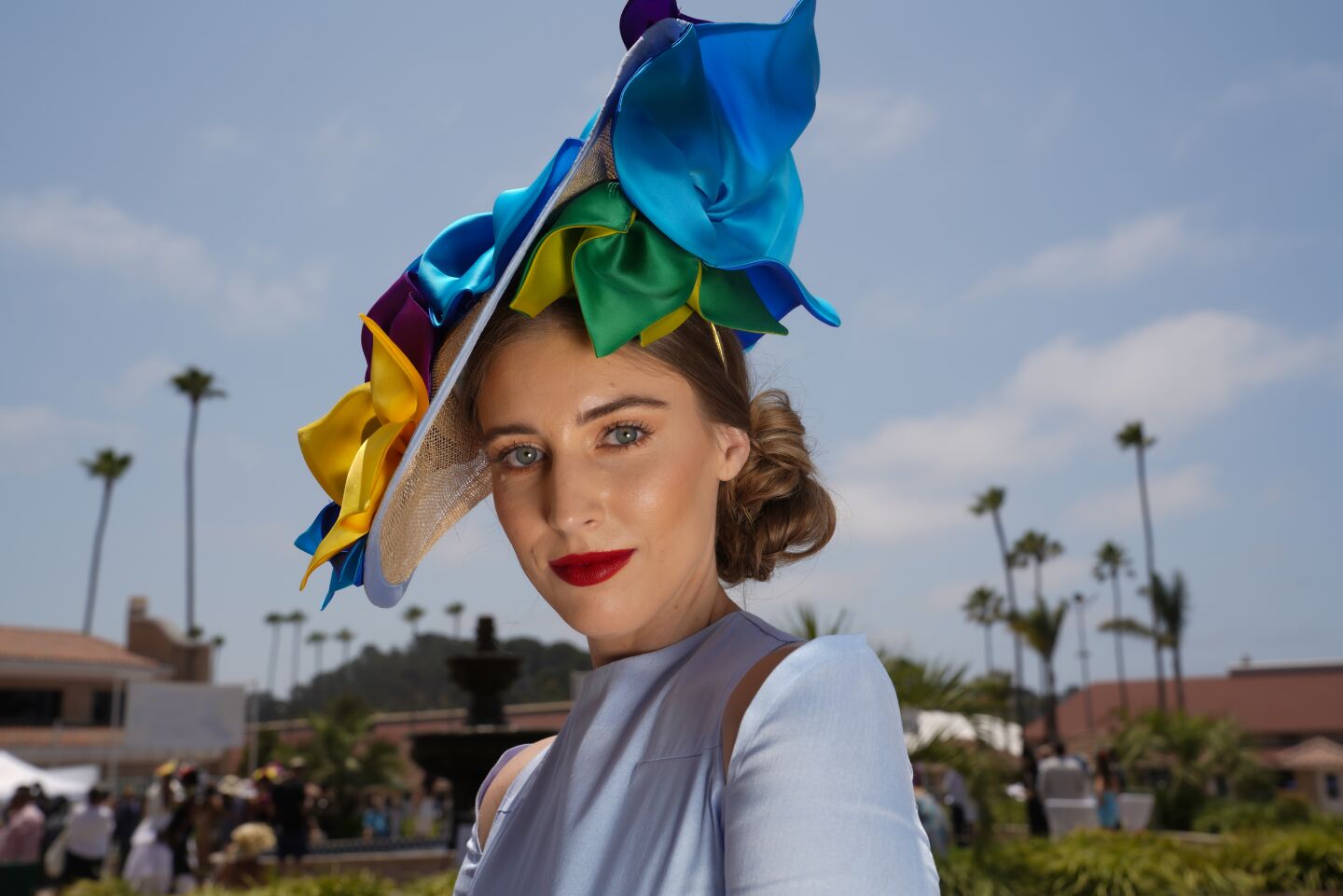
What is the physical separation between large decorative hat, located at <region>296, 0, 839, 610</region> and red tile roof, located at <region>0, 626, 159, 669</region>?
1588 inches

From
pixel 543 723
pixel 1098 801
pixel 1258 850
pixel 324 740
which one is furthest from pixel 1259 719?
pixel 1258 850

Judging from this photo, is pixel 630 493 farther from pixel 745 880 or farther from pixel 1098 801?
pixel 1098 801

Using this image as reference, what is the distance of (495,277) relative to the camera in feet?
4.43

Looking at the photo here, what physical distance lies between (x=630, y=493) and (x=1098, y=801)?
549 inches

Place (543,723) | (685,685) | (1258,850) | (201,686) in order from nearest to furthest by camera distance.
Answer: (685,685) → (1258,850) → (201,686) → (543,723)

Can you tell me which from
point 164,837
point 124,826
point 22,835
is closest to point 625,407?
point 164,837

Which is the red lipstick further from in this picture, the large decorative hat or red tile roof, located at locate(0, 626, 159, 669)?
red tile roof, located at locate(0, 626, 159, 669)

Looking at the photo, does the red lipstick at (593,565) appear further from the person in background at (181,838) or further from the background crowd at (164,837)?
the person in background at (181,838)

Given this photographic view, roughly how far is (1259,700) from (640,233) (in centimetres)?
6010

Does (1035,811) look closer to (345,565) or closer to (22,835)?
(22,835)

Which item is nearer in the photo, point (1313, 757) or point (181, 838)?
point (181, 838)

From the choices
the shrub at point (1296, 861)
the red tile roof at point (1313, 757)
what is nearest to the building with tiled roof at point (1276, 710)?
the red tile roof at point (1313, 757)

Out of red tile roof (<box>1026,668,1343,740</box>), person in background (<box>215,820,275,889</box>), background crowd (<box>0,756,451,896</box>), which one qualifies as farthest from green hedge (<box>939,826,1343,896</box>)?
red tile roof (<box>1026,668,1343,740</box>)

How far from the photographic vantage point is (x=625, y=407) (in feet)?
4.56
